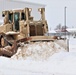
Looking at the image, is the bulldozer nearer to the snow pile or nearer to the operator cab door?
the operator cab door

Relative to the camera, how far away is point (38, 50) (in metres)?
12.5

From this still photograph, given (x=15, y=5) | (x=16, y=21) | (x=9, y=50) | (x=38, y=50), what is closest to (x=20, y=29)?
(x=16, y=21)

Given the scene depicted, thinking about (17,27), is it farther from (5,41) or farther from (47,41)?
(47,41)

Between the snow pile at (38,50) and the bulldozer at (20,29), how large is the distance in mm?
557

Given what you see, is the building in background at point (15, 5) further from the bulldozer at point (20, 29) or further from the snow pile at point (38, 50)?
the snow pile at point (38, 50)

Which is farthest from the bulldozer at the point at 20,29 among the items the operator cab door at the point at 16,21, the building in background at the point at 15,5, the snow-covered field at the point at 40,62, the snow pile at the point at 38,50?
the building in background at the point at 15,5

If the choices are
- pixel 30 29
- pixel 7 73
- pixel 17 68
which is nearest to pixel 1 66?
pixel 17 68

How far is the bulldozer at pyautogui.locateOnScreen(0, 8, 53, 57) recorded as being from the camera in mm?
13617

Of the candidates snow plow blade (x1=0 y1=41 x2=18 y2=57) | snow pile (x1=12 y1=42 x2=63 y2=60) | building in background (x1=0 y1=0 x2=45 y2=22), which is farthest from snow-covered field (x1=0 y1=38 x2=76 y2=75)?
building in background (x1=0 y1=0 x2=45 y2=22)

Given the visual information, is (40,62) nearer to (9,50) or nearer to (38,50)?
(38,50)

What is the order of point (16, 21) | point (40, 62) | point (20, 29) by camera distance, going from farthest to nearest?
point (16, 21), point (20, 29), point (40, 62)

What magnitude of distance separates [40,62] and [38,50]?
4.36 ft

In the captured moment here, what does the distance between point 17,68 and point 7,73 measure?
1102 millimetres

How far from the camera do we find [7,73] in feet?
31.2
